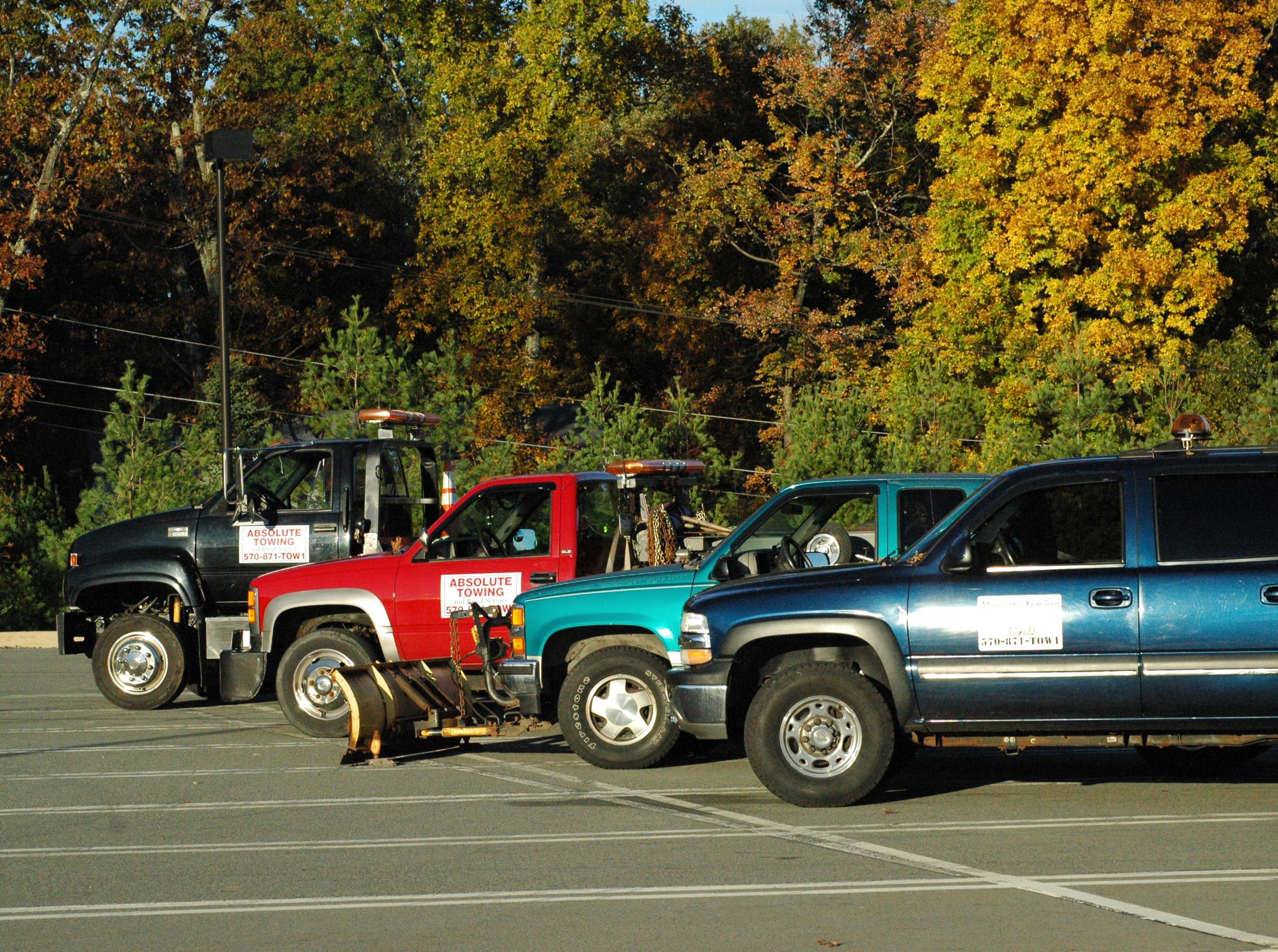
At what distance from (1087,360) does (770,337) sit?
52.1ft

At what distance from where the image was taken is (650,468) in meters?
12.7

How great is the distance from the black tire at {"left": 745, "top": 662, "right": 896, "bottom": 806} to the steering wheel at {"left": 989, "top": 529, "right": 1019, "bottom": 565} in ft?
3.40

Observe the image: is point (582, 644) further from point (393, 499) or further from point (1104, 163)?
point (1104, 163)

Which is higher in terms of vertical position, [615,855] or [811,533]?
[811,533]

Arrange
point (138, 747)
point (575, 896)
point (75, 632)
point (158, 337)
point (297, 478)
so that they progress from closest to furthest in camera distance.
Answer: point (575, 896), point (138, 747), point (297, 478), point (75, 632), point (158, 337)

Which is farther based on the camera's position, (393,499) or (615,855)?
(393,499)

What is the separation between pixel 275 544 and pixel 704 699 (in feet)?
19.6

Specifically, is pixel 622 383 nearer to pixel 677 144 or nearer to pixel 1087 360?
pixel 677 144

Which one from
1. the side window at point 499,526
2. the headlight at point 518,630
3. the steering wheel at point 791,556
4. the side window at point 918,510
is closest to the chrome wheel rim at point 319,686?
the side window at point 499,526

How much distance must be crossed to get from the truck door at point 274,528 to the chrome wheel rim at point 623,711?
13.5 ft

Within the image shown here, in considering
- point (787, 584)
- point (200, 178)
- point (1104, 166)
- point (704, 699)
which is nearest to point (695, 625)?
point (704, 699)

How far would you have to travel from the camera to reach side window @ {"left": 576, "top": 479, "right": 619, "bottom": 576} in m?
12.5

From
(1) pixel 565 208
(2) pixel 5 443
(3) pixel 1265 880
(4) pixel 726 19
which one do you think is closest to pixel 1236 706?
(3) pixel 1265 880

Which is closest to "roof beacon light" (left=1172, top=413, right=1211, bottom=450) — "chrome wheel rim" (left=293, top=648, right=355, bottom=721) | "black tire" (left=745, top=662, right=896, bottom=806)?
"black tire" (left=745, top=662, right=896, bottom=806)
